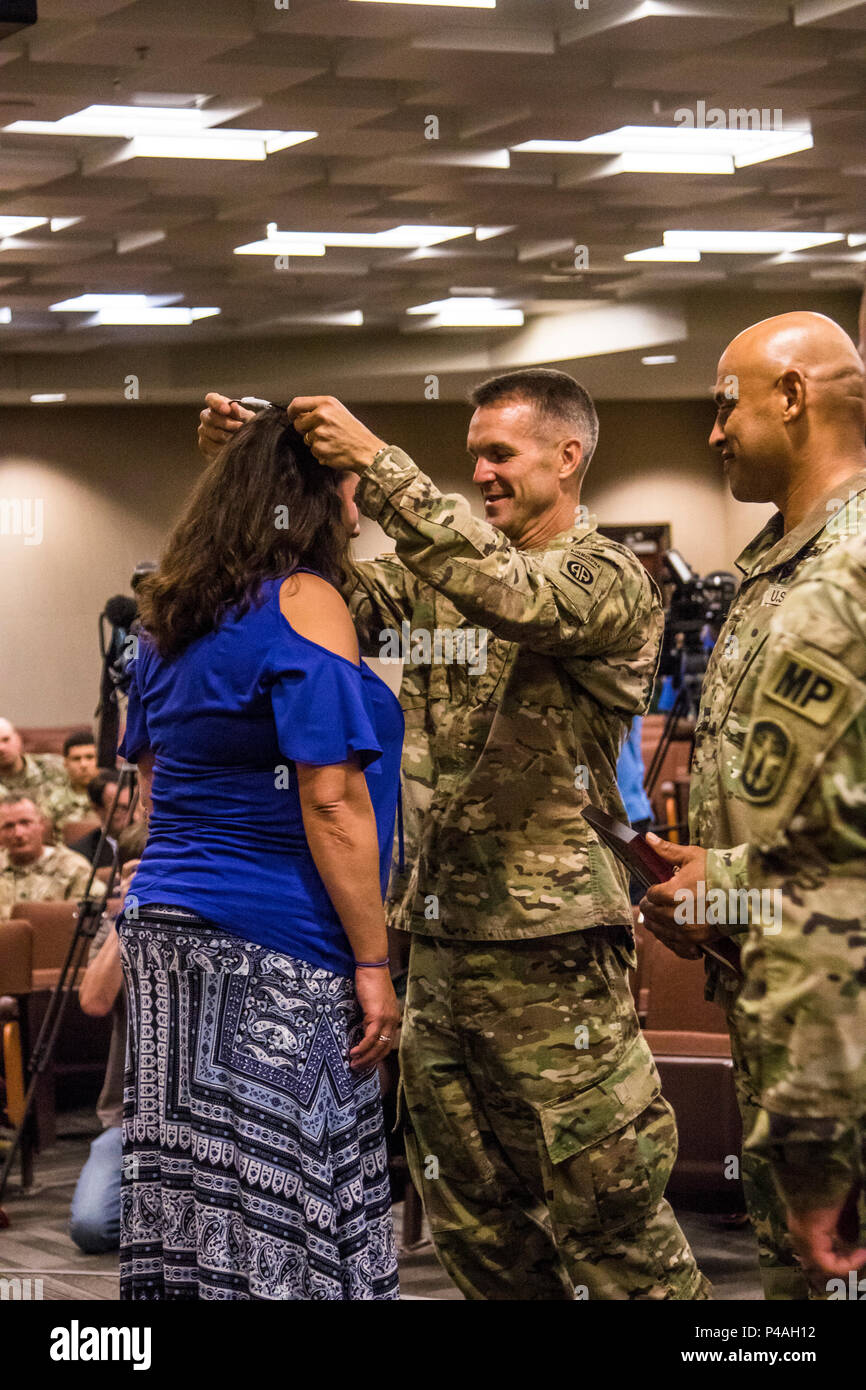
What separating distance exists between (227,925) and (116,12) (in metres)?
4.37

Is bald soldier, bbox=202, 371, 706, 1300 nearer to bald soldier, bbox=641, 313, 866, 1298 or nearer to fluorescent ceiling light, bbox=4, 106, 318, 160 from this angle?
bald soldier, bbox=641, 313, 866, 1298

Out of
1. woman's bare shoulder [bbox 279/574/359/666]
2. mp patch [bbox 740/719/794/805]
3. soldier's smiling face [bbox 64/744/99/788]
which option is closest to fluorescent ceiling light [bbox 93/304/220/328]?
soldier's smiling face [bbox 64/744/99/788]

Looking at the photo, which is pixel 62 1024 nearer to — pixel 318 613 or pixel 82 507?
pixel 318 613

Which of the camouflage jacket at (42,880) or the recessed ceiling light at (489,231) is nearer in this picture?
the camouflage jacket at (42,880)

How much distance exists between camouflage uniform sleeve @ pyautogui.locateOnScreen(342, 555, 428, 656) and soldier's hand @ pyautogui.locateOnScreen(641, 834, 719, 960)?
637 millimetres

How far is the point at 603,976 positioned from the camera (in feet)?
7.08

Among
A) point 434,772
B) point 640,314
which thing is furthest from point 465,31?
point 640,314

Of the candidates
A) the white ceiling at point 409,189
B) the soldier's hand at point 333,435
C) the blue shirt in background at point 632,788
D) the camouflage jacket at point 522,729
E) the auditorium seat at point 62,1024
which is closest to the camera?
the soldier's hand at point 333,435

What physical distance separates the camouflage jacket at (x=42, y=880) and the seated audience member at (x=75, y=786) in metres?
1.44

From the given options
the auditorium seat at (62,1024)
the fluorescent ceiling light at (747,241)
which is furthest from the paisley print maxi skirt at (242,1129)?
the fluorescent ceiling light at (747,241)

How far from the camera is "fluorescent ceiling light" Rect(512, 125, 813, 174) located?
269 inches

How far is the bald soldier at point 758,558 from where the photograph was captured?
184cm

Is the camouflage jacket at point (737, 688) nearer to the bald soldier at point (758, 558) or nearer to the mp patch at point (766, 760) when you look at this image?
the bald soldier at point (758, 558)

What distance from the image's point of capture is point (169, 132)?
664cm
